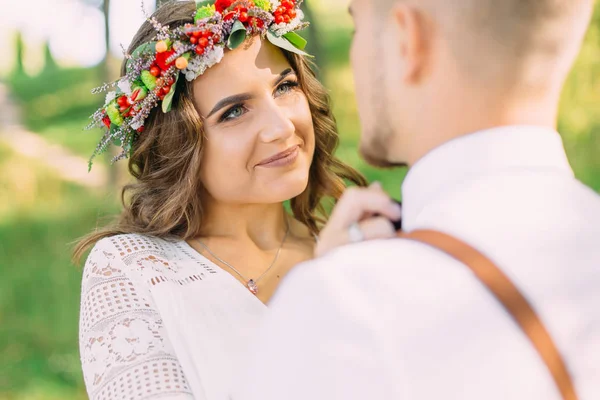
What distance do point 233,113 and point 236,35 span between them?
0.76 ft

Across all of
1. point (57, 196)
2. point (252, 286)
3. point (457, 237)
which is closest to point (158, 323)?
point (252, 286)

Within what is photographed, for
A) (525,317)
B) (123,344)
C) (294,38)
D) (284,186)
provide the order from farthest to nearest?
(294,38) → (284,186) → (123,344) → (525,317)

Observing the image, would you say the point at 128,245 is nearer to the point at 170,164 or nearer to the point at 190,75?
the point at 170,164

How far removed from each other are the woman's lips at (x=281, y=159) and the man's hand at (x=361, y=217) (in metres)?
0.88

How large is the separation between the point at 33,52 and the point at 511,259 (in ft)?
18.7

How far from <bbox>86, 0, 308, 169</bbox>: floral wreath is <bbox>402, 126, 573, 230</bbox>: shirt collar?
1.22 meters

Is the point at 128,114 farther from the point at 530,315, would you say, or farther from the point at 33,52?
the point at 33,52

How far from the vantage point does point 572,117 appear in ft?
15.5

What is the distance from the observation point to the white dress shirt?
738 mm

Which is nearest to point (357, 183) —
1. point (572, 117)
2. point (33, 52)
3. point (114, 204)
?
point (572, 117)

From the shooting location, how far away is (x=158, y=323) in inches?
69.5

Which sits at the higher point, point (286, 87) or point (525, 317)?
point (525, 317)

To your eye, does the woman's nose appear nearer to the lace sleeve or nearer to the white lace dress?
the white lace dress

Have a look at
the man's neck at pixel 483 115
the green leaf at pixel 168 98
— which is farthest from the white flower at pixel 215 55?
the man's neck at pixel 483 115
